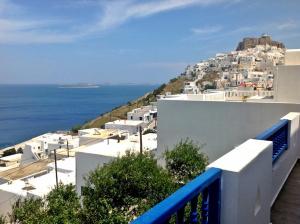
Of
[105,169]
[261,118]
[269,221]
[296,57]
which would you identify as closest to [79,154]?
[105,169]

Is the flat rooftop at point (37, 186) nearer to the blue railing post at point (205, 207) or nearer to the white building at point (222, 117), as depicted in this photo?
the white building at point (222, 117)

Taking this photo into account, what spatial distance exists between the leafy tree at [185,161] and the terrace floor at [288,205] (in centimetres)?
365

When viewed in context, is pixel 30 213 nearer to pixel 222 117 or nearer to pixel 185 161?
pixel 185 161

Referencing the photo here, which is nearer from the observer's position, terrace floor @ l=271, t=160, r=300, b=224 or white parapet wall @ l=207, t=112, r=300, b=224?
white parapet wall @ l=207, t=112, r=300, b=224

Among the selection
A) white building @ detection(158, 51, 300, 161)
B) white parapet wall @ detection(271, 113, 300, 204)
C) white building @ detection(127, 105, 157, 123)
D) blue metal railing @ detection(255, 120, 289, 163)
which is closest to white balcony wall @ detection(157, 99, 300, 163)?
→ white building @ detection(158, 51, 300, 161)

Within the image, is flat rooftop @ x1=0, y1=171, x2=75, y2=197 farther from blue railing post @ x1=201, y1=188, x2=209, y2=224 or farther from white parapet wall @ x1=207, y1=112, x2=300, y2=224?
blue railing post @ x1=201, y1=188, x2=209, y2=224

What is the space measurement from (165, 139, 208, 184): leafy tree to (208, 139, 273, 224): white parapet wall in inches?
202

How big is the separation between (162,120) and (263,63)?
95.9 metres

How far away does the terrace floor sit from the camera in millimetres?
3676

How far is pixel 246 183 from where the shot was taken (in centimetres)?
258

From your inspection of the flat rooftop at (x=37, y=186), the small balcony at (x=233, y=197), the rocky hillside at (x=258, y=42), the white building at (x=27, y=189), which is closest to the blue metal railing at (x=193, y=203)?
the small balcony at (x=233, y=197)

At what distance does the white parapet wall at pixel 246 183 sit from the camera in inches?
93.4

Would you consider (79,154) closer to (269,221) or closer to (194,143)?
(194,143)

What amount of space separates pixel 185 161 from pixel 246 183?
6.26 meters
